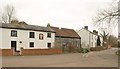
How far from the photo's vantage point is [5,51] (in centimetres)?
3706

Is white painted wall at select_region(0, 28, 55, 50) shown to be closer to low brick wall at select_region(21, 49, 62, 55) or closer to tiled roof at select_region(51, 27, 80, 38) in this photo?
tiled roof at select_region(51, 27, 80, 38)

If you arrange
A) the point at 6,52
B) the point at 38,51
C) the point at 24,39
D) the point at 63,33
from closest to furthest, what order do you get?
1. the point at 6,52
2. the point at 38,51
3. the point at 24,39
4. the point at 63,33

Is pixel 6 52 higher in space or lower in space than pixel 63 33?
lower

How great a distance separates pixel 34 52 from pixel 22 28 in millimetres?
10683

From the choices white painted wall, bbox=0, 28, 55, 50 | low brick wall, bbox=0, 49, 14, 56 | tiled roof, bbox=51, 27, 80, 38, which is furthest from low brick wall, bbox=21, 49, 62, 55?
tiled roof, bbox=51, 27, 80, 38

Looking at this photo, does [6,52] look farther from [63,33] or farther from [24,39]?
[63,33]

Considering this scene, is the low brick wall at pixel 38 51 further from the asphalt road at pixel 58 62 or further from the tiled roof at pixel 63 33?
the tiled roof at pixel 63 33

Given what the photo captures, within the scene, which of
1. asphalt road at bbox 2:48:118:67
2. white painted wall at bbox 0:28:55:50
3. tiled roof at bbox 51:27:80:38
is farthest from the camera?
tiled roof at bbox 51:27:80:38

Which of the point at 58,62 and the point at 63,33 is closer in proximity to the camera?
the point at 58,62

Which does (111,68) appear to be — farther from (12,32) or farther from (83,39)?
(83,39)

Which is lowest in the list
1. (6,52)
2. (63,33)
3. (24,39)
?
(6,52)

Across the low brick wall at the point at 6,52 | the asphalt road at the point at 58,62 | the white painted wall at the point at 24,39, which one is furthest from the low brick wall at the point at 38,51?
the asphalt road at the point at 58,62

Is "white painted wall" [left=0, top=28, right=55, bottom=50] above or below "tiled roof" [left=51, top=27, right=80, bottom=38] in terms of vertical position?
below

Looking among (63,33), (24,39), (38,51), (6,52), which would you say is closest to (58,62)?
(6,52)
